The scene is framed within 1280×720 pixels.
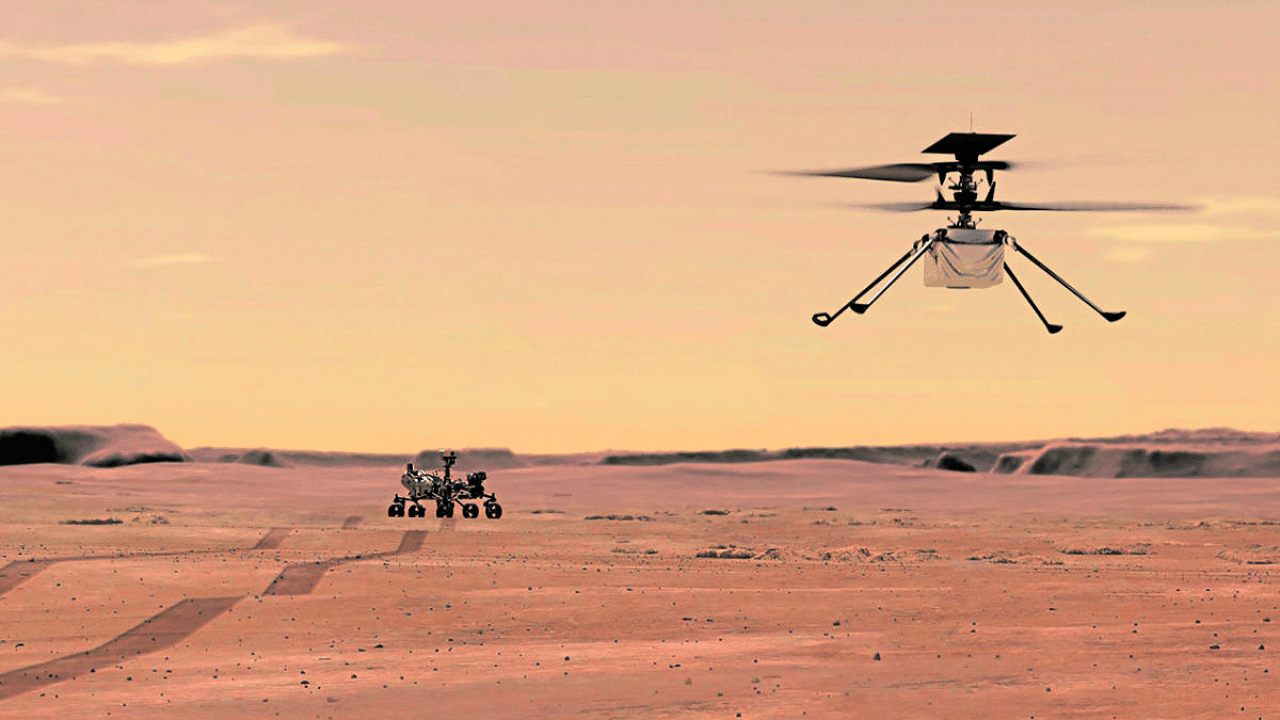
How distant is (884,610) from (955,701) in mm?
9595

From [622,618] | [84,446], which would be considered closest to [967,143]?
[622,618]

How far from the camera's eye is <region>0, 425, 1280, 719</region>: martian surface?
19.1 metres

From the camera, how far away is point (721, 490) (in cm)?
10331

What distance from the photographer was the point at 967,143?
70.3ft

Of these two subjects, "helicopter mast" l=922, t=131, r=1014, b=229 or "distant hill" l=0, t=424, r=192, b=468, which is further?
"distant hill" l=0, t=424, r=192, b=468

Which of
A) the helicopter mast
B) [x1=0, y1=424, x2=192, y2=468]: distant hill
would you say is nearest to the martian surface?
the helicopter mast

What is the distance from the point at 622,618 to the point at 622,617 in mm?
125

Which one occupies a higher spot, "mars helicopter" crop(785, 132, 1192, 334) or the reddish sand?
"mars helicopter" crop(785, 132, 1192, 334)

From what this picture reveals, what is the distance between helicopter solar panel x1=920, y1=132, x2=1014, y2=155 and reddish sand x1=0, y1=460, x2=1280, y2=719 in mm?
7375

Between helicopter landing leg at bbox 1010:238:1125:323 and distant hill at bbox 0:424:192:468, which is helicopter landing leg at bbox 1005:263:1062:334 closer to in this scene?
helicopter landing leg at bbox 1010:238:1125:323

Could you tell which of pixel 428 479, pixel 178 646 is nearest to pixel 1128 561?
pixel 428 479

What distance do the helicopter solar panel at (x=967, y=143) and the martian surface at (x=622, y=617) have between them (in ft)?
24.2

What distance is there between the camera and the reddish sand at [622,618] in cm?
1914

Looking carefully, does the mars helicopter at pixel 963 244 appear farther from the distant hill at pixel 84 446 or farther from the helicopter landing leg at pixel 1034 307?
the distant hill at pixel 84 446
